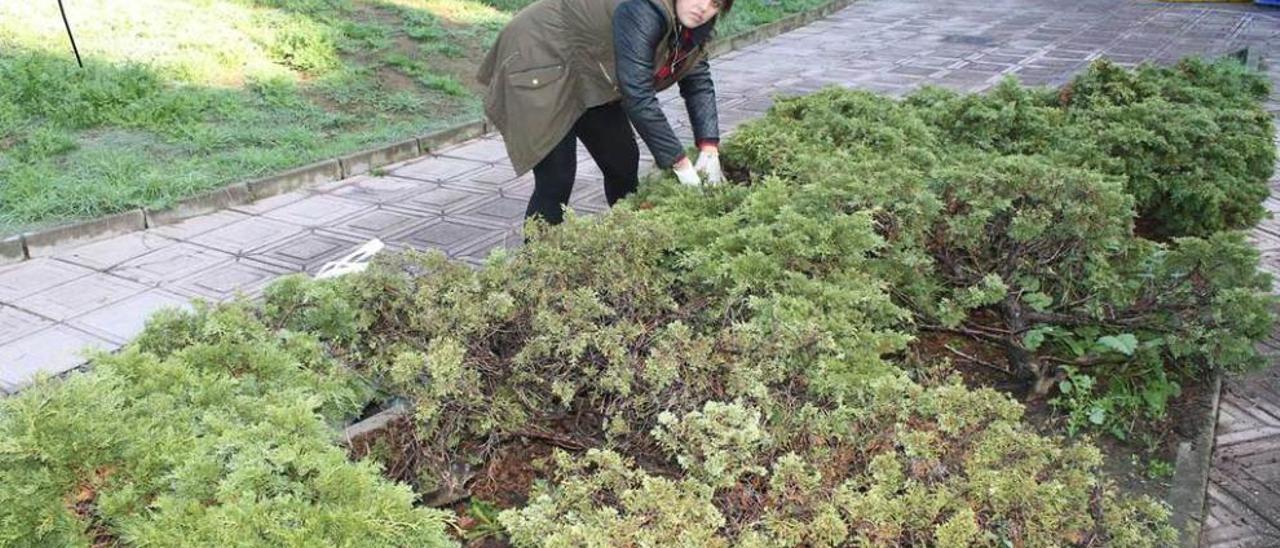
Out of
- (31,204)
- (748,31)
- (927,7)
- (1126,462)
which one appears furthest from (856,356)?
(927,7)

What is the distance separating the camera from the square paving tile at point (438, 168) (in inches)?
245

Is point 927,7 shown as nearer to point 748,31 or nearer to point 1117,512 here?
point 748,31

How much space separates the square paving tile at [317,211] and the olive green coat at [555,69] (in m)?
2.24

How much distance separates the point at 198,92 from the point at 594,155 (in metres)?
4.51

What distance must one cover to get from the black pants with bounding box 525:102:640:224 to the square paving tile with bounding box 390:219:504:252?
43.4 inches

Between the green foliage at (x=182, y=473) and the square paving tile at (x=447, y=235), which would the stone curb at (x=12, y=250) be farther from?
the green foliage at (x=182, y=473)

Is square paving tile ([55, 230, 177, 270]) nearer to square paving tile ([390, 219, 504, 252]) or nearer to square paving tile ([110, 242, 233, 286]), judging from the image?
square paving tile ([110, 242, 233, 286])

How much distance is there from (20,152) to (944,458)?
Answer: 600 cm

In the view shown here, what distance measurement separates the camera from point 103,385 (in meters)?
2.05

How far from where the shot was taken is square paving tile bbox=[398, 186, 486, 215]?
561cm

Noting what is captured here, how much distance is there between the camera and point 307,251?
196 inches

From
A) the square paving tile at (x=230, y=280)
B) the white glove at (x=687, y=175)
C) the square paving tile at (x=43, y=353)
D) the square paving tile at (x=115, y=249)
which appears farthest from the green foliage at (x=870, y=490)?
the square paving tile at (x=115, y=249)

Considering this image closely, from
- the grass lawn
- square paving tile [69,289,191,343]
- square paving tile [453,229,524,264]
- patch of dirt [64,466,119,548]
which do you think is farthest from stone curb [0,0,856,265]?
patch of dirt [64,466,119,548]

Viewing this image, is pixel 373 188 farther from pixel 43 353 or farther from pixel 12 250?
pixel 43 353
